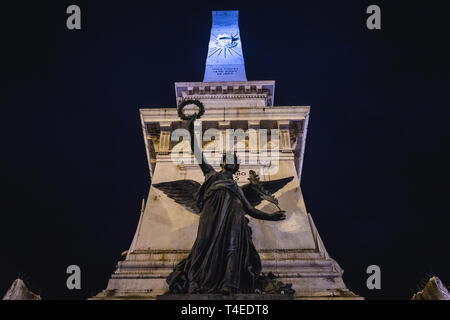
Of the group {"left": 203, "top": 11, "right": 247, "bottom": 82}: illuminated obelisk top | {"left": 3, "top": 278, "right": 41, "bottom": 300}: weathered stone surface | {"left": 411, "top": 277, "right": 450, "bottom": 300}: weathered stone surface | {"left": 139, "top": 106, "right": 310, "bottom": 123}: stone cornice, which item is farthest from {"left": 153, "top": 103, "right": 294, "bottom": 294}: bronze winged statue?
{"left": 203, "top": 11, "right": 247, "bottom": 82}: illuminated obelisk top

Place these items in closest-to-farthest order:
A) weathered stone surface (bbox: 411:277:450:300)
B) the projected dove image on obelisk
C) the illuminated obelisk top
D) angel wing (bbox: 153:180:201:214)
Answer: the projected dove image on obelisk, weathered stone surface (bbox: 411:277:450:300), angel wing (bbox: 153:180:201:214), the illuminated obelisk top

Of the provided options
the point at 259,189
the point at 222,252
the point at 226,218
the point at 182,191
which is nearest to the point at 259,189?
the point at 259,189

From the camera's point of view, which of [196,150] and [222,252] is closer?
[222,252]

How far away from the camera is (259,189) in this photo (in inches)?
348

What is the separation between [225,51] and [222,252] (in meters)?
22.5

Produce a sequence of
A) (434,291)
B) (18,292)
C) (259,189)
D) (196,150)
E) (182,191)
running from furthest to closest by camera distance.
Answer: (182,191) → (434,291) → (18,292) → (259,189) → (196,150)

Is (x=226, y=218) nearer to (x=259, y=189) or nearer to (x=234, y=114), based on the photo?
(x=259, y=189)

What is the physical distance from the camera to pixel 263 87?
20078 mm

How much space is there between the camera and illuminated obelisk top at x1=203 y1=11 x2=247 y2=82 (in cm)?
2465

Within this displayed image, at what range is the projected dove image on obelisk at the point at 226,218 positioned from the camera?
7230mm

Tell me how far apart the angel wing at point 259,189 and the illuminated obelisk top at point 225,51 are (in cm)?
1434

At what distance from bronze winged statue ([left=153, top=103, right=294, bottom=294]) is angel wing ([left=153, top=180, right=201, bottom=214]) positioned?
1.47 meters

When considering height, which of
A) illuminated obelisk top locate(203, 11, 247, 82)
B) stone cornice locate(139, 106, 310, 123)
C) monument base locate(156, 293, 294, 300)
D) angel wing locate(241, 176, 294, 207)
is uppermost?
illuminated obelisk top locate(203, 11, 247, 82)

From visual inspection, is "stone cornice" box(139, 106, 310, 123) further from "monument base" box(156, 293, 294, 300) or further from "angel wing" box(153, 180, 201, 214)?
"monument base" box(156, 293, 294, 300)
